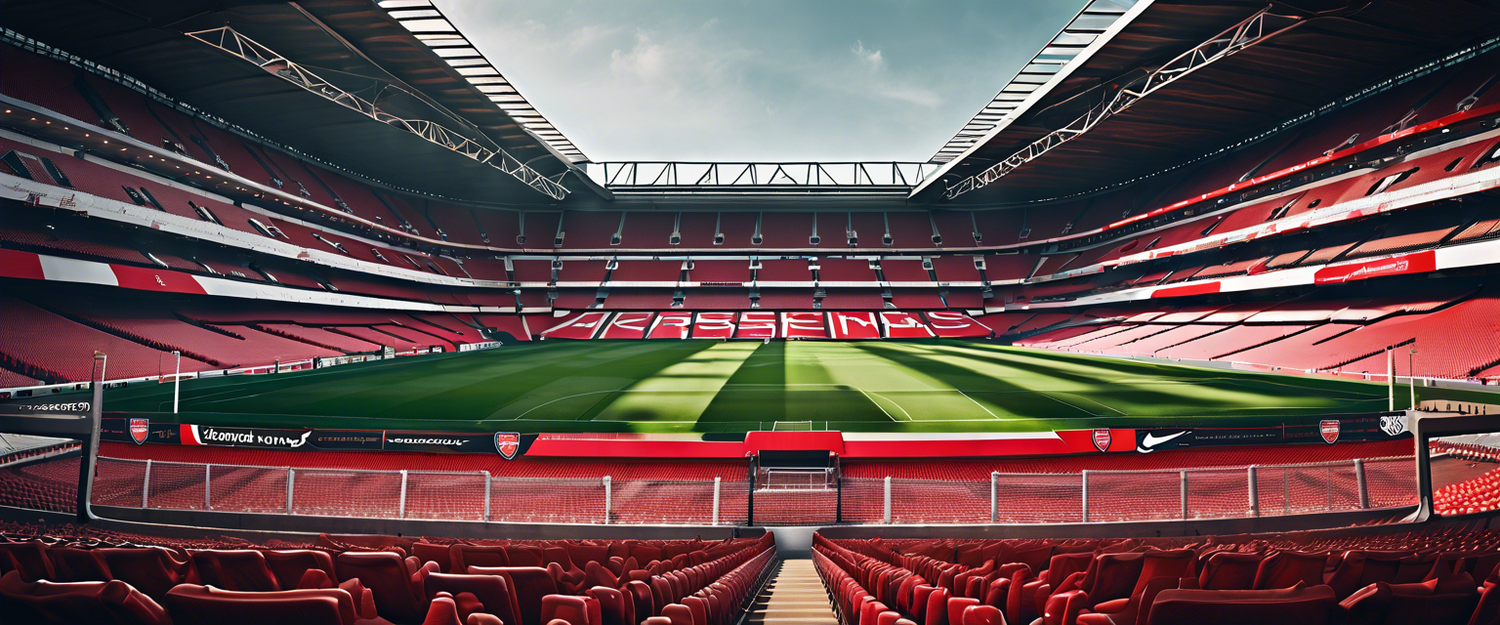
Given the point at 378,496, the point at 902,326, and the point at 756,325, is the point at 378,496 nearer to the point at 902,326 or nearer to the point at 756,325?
the point at 756,325

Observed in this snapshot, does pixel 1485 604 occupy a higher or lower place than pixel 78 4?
lower

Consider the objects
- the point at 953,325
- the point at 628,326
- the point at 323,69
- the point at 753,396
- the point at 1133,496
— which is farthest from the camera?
the point at 953,325

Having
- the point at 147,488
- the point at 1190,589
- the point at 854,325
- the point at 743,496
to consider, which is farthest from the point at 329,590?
the point at 854,325

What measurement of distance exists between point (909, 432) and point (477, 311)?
45116 mm

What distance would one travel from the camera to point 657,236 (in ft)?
184

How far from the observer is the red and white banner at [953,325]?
47.2 metres

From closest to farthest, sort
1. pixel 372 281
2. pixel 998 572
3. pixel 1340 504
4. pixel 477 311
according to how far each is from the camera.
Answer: pixel 998 572
pixel 1340 504
pixel 372 281
pixel 477 311

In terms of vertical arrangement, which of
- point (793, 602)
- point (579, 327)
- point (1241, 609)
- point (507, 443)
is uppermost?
point (579, 327)

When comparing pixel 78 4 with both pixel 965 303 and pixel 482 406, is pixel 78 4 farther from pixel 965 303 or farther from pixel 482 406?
pixel 965 303

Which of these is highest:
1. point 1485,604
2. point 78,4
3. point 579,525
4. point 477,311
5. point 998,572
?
point 78,4

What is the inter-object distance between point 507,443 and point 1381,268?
1349 inches

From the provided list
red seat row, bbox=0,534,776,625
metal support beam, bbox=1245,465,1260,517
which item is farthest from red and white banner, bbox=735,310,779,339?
red seat row, bbox=0,534,776,625

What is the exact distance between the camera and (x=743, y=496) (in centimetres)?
943

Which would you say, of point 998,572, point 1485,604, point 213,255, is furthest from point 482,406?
point 213,255
